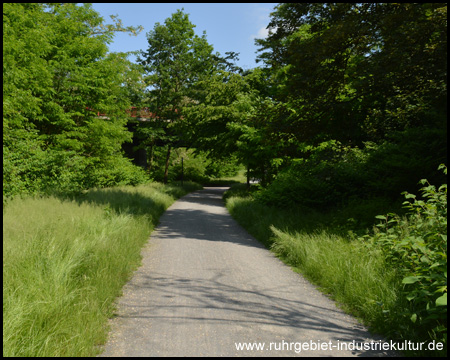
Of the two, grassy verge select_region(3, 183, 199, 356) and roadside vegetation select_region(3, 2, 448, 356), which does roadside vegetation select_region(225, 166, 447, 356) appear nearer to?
roadside vegetation select_region(3, 2, 448, 356)

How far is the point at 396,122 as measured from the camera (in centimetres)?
1122

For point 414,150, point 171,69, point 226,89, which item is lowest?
point 414,150

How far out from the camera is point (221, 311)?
4422 millimetres

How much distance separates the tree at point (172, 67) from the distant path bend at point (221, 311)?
2236cm

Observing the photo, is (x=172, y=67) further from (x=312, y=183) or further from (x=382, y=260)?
(x=382, y=260)

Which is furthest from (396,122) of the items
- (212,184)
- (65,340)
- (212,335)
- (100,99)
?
(212,184)

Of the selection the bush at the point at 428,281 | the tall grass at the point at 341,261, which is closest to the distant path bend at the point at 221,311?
the tall grass at the point at 341,261

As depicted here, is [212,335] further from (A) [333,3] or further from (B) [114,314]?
(A) [333,3]

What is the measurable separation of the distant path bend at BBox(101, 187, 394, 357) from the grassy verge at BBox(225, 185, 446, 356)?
26 cm

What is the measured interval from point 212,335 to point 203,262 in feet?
10.5

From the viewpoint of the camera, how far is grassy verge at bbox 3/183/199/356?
124 inches

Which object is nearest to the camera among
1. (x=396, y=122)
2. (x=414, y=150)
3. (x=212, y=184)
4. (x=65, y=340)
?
(x=65, y=340)

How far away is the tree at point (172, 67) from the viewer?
27.8m

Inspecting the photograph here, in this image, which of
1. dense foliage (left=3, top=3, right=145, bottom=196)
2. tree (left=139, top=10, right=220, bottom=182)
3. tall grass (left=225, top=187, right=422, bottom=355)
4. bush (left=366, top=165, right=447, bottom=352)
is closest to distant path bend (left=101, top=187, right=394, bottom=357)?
tall grass (left=225, top=187, right=422, bottom=355)
